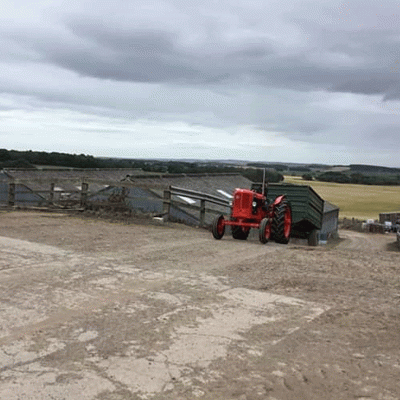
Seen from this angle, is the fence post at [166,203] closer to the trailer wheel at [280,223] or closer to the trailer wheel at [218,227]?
the trailer wheel at [218,227]

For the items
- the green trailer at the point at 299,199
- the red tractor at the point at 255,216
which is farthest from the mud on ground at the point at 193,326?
the green trailer at the point at 299,199

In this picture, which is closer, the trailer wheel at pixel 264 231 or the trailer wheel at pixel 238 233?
the trailer wheel at pixel 264 231

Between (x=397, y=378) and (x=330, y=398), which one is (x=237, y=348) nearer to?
(x=330, y=398)

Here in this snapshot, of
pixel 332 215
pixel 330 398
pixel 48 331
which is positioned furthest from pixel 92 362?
pixel 332 215

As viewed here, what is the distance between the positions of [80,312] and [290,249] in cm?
582

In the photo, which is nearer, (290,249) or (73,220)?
(290,249)

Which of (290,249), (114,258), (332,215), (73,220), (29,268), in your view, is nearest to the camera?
(29,268)

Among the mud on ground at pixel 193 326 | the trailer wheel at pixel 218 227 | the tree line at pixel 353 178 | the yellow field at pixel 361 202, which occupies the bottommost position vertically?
the yellow field at pixel 361 202

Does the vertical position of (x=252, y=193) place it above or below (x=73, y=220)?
above

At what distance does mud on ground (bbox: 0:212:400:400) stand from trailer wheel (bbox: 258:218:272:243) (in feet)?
7.34

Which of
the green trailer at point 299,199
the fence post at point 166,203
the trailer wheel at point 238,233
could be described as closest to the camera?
the trailer wheel at point 238,233

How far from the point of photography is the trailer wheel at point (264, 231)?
1075 centimetres

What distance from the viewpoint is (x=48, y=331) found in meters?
→ 4.39

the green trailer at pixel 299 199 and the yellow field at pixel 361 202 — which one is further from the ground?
the green trailer at pixel 299 199
